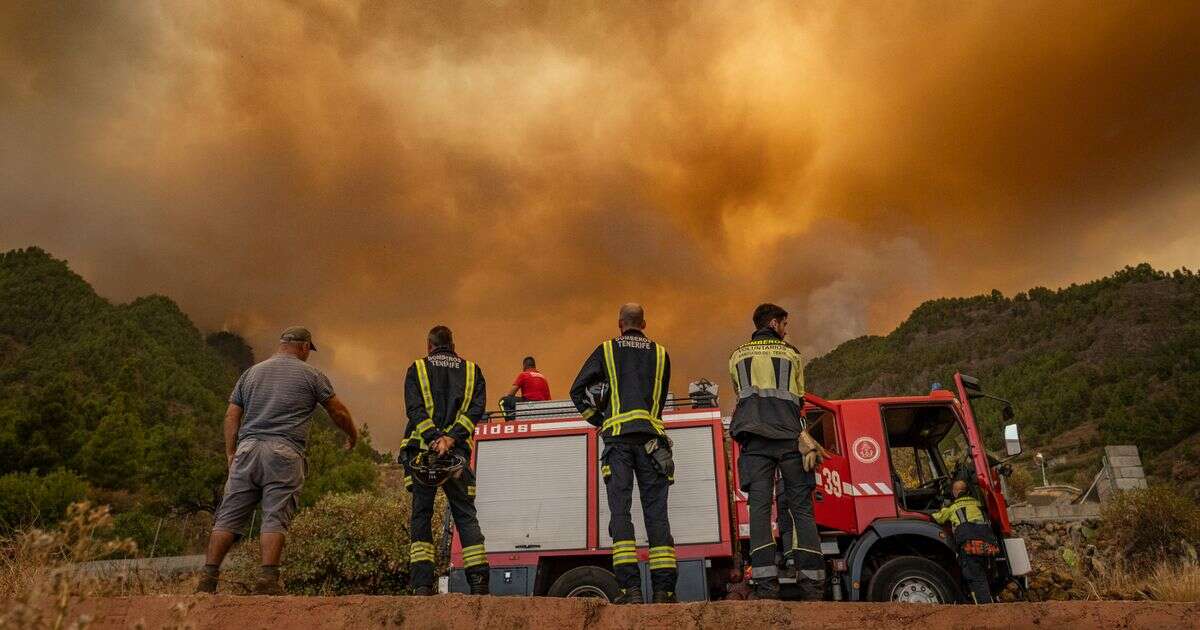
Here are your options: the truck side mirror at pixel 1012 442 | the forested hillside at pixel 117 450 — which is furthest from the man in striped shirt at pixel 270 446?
the truck side mirror at pixel 1012 442

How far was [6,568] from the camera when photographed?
6.38m

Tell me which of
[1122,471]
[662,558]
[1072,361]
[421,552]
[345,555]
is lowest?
[662,558]

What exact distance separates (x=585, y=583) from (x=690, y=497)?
1.33 metres

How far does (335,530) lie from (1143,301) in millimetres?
78887

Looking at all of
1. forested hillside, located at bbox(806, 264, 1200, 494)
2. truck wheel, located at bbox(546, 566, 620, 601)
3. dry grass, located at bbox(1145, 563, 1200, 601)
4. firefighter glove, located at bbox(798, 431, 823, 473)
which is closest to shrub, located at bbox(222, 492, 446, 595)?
truck wheel, located at bbox(546, 566, 620, 601)

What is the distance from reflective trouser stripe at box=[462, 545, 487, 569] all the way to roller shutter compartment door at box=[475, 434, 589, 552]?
2.20 meters

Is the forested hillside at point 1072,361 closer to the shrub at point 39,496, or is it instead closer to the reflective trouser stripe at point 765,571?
the shrub at point 39,496

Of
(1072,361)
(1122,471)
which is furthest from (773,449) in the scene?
(1072,361)

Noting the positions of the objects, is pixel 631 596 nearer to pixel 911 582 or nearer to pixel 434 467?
pixel 434 467

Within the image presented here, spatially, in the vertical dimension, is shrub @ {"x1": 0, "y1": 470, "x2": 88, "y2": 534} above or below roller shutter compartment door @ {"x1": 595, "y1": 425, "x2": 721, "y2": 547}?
above

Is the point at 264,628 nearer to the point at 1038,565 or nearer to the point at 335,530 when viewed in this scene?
the point at 335,530

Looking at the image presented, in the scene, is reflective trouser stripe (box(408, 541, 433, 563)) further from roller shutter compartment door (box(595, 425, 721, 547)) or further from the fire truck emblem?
the fire truck emblem

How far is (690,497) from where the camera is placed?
849cm

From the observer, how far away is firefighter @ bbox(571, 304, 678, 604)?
18.8 feet
